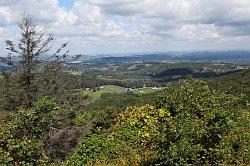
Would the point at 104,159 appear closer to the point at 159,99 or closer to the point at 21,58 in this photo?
the point at 159,99

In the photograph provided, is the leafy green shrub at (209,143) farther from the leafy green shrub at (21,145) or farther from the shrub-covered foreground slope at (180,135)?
the leafy green shrub at (21,145)

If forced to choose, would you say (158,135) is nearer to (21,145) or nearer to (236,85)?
(21,145)

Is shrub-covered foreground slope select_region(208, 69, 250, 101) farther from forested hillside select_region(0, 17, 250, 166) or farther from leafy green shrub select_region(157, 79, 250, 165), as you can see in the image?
leafy green shrub select_region(157, 79, 250, 165)

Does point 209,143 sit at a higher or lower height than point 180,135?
lower

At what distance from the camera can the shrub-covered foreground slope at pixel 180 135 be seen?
995cm

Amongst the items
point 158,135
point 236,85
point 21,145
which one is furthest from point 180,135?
point 236,85

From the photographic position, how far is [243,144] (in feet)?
34.9

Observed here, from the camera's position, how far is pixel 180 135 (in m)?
10.1

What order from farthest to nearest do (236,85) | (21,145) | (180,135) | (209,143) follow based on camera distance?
(236,85), (21,145), (209,143), (180,135)

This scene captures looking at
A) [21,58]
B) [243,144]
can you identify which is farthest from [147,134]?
[21,58]

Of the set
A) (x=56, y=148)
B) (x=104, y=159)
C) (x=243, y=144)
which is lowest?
(x=56, y=148)

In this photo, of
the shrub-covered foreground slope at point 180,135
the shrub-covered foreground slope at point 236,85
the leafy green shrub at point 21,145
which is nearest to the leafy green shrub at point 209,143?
the shrub-covered foreground slope at point 180,135

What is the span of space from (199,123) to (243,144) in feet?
4.47

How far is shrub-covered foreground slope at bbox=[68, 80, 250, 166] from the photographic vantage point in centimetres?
995
